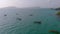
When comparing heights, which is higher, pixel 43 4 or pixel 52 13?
pixel 43 4

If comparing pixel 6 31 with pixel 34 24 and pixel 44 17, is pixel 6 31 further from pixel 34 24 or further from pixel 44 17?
pixel 44 17

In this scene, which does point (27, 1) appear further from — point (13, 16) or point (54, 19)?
point (54, 19)

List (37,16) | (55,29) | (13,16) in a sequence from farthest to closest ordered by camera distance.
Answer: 1. (13,16)
2. (37,16)
3. (55,29)

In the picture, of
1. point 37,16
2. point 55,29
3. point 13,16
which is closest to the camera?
point 55,29

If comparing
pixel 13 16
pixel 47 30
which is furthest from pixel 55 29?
pixel 13 16

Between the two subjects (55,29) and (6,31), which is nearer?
(55,29)

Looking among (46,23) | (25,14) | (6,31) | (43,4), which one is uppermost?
(43,4)

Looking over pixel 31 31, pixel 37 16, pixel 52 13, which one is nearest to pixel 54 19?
pixel 52 13
